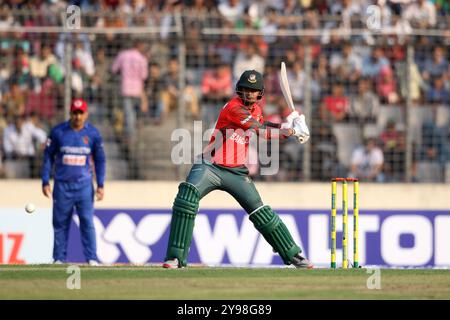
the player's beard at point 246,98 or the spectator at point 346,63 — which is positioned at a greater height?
the spectator at point 346,63

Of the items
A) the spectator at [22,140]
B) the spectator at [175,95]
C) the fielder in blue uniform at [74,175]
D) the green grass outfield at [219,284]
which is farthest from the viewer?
→ the spectator at [175,95]

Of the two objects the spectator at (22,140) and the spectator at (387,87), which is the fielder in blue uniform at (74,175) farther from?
the spectator at (387,87)

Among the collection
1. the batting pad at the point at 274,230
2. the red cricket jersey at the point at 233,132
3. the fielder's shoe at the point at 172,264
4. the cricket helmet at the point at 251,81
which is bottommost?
the fielder's shoe at the point at 172,264

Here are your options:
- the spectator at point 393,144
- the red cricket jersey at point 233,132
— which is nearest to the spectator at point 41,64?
the spectator at point 393,144

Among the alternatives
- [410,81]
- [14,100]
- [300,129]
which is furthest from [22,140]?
[300,129]

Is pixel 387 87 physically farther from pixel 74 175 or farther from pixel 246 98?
pixel 246 98

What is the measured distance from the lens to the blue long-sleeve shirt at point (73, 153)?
50.9 ft

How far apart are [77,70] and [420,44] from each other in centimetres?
523

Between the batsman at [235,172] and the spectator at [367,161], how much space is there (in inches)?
229

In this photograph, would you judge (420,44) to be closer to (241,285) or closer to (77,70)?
(77,70)

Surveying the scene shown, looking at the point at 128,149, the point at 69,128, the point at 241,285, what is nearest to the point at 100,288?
the point at 241,285

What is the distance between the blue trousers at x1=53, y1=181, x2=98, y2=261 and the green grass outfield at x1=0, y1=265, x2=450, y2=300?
3090 millimetres

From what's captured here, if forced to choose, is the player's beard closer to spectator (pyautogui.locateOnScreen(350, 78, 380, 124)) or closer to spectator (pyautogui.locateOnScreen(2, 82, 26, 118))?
spectator (pyautogui.locateOnScreen(350, 78, 380, 124))
